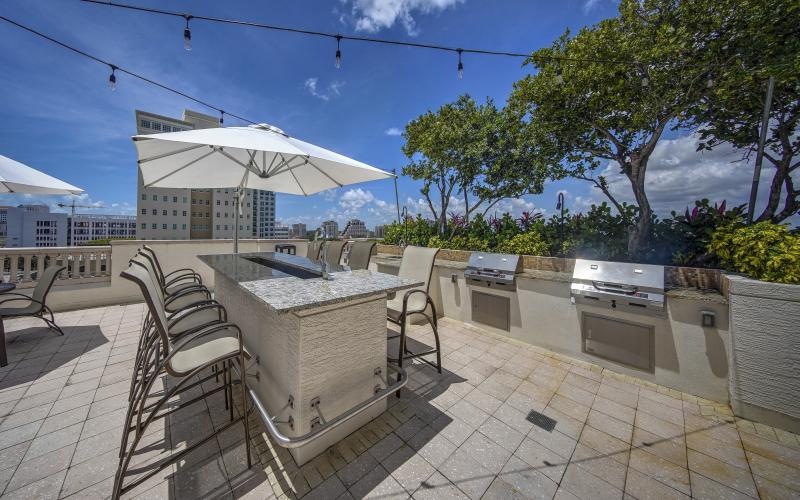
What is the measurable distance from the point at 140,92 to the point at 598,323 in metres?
7.07

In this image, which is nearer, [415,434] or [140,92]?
[415,434]

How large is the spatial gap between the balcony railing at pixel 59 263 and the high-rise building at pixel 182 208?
39.1 metres

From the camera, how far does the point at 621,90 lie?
322 centimetres

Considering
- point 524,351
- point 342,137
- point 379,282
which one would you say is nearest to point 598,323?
point 524,351

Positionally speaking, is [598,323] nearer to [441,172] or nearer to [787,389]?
[787,389]

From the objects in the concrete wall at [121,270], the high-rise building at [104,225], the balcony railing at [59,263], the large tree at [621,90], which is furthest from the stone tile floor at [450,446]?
the high-rise building at [104,225]

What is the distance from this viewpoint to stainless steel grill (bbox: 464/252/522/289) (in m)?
3.28

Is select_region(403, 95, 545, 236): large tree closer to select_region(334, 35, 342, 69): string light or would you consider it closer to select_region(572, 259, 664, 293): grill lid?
select_region(572, 259, 664, 293): grill lid

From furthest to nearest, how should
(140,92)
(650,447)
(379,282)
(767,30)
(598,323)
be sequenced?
1. (140,92)
2. (598,323)
3. (767,30)
4. (379,282)
5. (650,447)

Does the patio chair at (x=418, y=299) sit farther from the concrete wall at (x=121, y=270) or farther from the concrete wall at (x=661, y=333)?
the concrete wall at (x=121, y=270)

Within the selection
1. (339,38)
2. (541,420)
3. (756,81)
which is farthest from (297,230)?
(756,81)

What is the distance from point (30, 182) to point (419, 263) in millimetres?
5280

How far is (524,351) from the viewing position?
312 cm

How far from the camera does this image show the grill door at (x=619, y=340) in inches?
98.6
